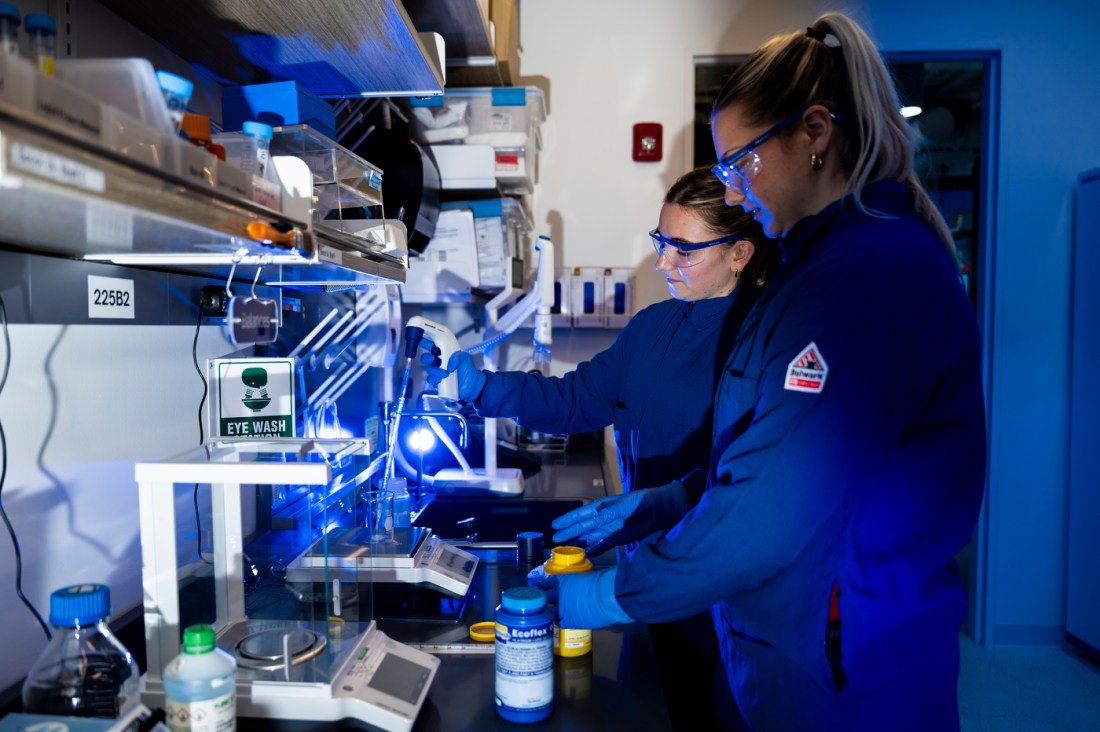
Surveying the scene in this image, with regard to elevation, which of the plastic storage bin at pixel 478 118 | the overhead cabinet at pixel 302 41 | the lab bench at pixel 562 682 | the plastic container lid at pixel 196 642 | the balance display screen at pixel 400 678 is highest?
the plastic storage bin at pixel 478 118

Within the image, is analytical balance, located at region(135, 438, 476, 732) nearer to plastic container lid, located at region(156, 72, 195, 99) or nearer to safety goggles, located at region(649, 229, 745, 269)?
plastic container lid, located at region(156, 72, 195, 99)

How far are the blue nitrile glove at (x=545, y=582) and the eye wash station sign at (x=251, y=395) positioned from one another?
1.90 ft

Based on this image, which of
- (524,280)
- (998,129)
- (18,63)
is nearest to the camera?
(18,63)

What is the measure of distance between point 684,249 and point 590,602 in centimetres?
101

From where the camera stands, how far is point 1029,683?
3.04m

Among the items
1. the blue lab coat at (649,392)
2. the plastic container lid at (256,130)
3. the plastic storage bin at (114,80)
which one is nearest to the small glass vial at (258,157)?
the plastic container lid at (256,130)

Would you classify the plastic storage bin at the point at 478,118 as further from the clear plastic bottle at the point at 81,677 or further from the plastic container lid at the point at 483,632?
the clear plastic bottle at the point at 81,677

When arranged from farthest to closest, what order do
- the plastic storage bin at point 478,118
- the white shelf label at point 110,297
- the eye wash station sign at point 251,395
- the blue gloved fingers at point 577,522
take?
the plastic storage bin at point 478,118, the blue gloved fingers at point 577,522, the eye wash station sign at point 251,395, the white shelf label at point 110,297

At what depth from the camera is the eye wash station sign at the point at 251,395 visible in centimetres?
147

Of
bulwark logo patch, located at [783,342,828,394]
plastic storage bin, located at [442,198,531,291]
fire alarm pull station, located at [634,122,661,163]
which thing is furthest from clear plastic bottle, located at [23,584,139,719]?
fire alarm pull station, located at [634,122,661,163]

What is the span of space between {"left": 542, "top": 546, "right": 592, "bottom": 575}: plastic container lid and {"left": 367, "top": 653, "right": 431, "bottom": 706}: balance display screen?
1.03ft

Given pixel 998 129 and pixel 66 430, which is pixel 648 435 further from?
pixel 998 129

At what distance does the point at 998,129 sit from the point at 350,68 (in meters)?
2.96


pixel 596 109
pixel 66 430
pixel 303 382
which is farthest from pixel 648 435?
pixel 596 109
